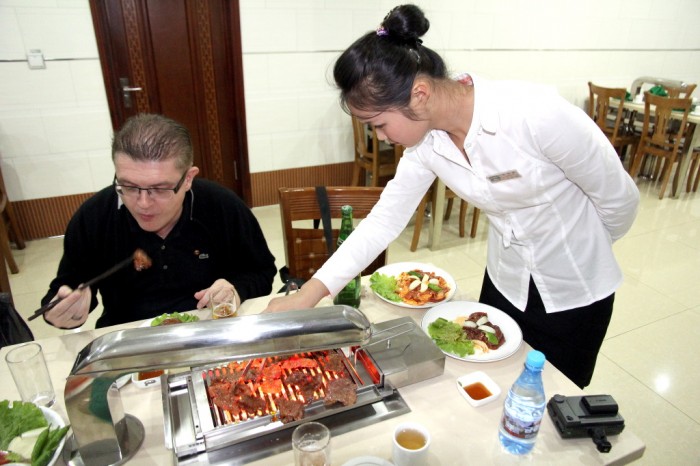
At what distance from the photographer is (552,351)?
1.55 metres

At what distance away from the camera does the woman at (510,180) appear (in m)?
1.18

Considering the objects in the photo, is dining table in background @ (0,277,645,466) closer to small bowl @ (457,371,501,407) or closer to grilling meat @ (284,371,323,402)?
small bowl @ (457,371,501,407)

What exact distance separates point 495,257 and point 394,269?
358mm

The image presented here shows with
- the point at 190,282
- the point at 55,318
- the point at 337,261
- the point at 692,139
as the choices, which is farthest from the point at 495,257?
the point at 692,139

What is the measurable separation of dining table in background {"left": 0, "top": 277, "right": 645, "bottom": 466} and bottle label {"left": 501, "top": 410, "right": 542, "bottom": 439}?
Answer: 2.3 inches

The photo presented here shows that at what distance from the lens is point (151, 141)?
139 cm

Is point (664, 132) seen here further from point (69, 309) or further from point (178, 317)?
point (69, 309)

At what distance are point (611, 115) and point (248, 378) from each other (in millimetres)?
5913

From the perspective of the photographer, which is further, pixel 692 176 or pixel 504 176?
pixel 692 176

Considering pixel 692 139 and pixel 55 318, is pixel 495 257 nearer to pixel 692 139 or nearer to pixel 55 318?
pixel 55 318

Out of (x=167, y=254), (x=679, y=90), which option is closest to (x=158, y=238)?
(x=167, y=254)

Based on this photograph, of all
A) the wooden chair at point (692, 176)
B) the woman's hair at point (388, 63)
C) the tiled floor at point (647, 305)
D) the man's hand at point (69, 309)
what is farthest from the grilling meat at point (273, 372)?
the wooden chair at point (692, 176)

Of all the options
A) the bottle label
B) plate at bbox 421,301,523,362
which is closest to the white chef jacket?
plate at bbox 421,301,523,362

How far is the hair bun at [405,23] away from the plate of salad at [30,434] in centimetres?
120
